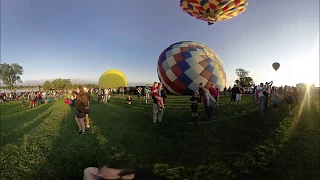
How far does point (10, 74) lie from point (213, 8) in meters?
93.2

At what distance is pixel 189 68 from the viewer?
2192 cm

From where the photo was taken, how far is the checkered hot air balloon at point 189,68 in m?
21.9

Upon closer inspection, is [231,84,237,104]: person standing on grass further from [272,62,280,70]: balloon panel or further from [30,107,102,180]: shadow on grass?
[272,62,280,70]: balloon panel

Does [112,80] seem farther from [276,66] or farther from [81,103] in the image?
[81,103]

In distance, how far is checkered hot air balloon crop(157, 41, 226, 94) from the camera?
864 inches

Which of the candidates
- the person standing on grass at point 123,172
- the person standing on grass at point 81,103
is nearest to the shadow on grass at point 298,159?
the person standing on grass at point 123,172

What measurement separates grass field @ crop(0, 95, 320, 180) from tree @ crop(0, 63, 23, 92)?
91.6m

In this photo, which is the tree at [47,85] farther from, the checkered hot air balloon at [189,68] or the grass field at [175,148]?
the grass field at [175,148]

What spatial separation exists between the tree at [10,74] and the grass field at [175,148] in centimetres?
9160

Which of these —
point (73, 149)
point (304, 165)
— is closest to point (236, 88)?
point (304, 165)

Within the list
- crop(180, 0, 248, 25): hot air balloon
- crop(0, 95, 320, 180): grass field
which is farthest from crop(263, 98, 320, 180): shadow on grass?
crop(180, 0, 248, 25): hot air balloon

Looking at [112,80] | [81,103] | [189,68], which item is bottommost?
[81,103]

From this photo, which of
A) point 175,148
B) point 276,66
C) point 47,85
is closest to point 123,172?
point 175,148

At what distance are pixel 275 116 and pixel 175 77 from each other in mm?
11808
